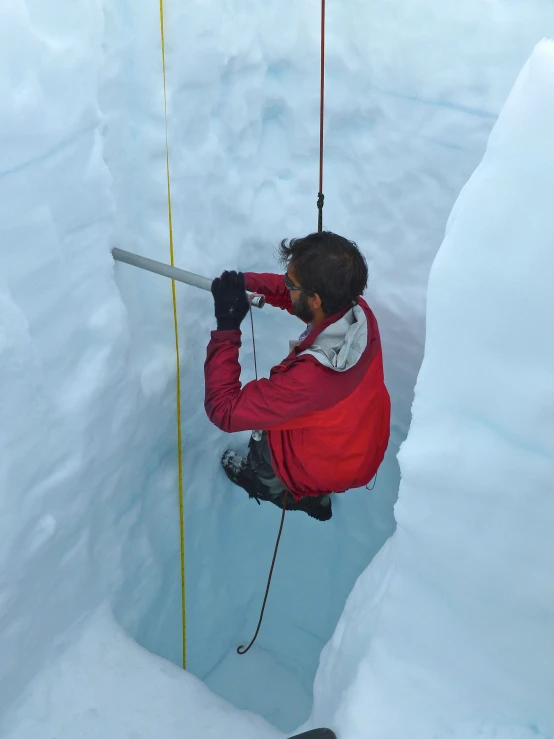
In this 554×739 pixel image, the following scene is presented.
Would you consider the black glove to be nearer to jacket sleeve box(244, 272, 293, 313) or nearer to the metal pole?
the metal pole

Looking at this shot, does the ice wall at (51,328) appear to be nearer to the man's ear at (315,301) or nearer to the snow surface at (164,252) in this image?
the snow surface at (164,252)

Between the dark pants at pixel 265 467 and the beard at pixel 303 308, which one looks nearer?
the beard at pixel 303 308

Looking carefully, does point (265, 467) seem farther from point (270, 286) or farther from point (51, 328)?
point (51, 328)

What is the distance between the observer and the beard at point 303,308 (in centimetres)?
190

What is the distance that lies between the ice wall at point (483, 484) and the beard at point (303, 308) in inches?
25.0

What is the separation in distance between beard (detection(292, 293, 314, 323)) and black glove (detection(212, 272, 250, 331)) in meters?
0.15

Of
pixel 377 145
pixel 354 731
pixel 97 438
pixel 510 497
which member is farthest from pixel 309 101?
pixel 354 731

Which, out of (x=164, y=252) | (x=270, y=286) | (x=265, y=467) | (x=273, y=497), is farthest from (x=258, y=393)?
(x=273, y=497)

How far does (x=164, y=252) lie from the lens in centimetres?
218

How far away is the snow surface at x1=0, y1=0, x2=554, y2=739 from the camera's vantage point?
157 centimetres

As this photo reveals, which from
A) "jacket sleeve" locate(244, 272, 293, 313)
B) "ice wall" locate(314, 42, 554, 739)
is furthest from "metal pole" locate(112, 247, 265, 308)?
"ice wall" locate(314, 42, 554, 739)

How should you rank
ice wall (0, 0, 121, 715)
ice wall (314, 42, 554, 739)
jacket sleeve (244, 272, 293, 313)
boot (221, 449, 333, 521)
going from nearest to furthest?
ice wall (314, 42, 554, 739)
ice wall (0, 0, 121, 715)
jacket sleeve (244, 272, 293, 313)
boot (221, 449, 333, 521)

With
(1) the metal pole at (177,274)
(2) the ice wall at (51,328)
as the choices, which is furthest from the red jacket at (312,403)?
(2) the ice wall at (51,328)

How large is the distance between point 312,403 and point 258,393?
0.16 metres
